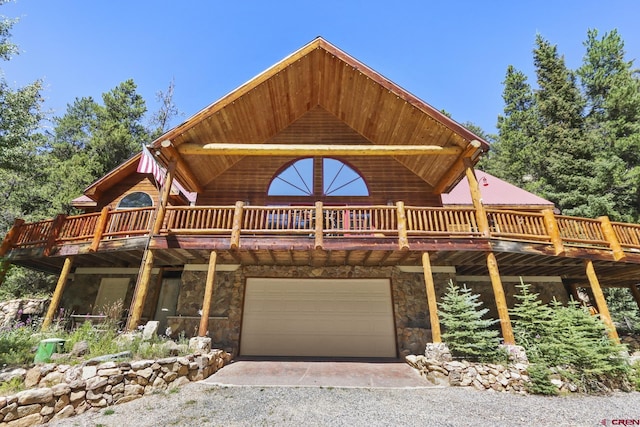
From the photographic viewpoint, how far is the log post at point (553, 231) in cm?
779

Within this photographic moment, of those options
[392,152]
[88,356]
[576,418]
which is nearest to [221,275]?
[88,356]

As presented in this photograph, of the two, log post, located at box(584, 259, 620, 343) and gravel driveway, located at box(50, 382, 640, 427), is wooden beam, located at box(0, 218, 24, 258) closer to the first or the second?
gravel driveway, located at box(50, 382, 640, 427)

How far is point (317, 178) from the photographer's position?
11031mm

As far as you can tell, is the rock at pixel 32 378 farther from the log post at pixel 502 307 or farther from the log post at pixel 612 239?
the log post at pixel 612 239

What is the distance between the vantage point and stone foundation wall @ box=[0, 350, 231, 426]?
4309 mm

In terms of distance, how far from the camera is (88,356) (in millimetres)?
5617

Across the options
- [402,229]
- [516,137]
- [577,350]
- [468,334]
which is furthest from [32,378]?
[516,137]

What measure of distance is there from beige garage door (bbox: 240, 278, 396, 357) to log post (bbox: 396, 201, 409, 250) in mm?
2632

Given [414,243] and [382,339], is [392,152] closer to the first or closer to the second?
[414,243]

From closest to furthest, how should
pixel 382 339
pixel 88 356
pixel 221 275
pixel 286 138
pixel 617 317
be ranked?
pixel 88 356 → pixel 382 339 → pixel 221 275 → pixel 286 138 → pixel 617 317

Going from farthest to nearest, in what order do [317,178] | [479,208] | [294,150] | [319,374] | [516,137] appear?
[516,137], [317,178], [294,150], [479,208], [319,374]

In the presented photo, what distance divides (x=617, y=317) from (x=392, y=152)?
55.3 ft

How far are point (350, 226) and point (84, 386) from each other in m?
6.45

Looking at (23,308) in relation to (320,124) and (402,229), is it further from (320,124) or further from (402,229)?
(402,229)
